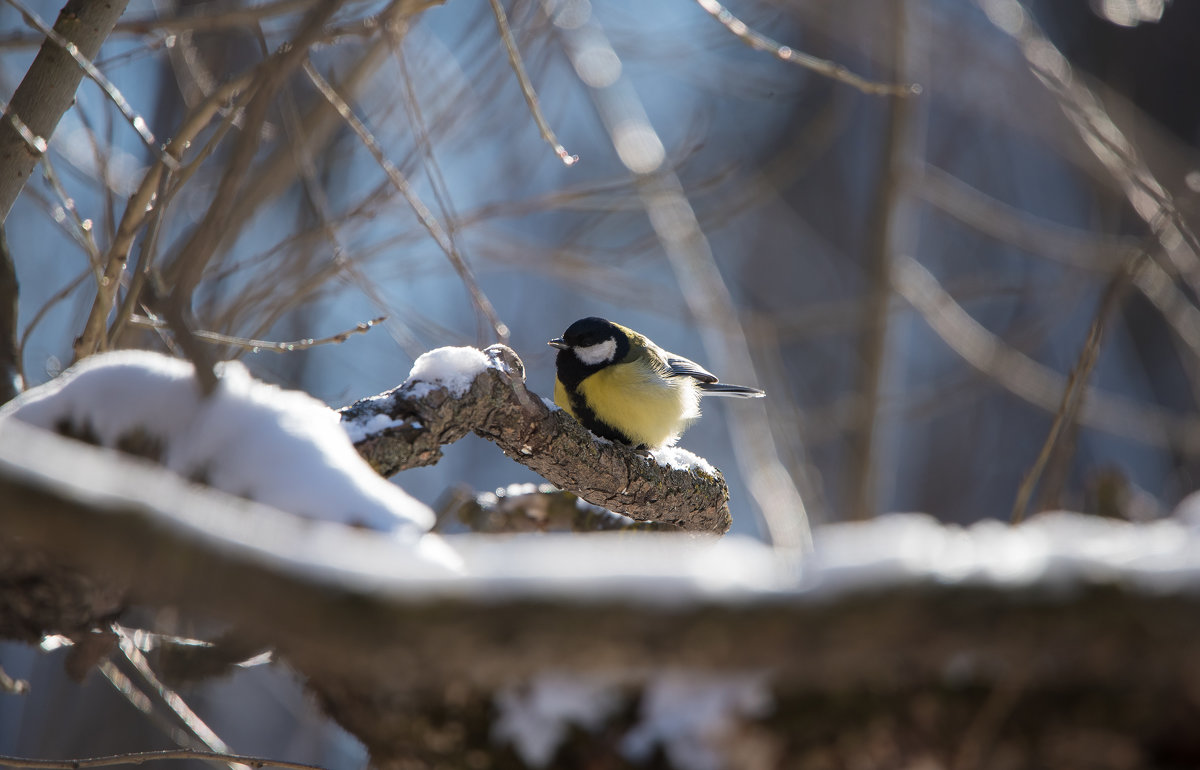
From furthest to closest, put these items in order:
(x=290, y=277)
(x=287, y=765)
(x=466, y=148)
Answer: (x=466, y=148) < (x=290, y=277) < (x=287, y=765)

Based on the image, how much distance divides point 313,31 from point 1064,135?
18.5 ft

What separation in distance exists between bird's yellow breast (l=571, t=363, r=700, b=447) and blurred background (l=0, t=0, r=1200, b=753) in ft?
1.01

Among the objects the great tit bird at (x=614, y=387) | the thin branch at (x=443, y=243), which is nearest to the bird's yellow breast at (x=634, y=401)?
the great tit bird at (x=614, y=387)

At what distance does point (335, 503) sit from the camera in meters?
1.27

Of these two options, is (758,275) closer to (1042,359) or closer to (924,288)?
(1042,359)

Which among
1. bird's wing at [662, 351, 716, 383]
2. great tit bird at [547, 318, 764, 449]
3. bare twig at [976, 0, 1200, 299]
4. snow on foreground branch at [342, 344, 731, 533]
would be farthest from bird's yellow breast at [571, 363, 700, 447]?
bare twig at [976, 0, 1200, 299]

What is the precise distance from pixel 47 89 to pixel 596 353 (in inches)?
87.2

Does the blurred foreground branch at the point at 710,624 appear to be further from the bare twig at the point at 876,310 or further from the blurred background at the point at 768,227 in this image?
the bare twig at the point at 876,310

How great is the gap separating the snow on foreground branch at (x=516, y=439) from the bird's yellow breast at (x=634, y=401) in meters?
0.56

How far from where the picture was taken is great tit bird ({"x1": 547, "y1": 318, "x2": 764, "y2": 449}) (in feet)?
11.7

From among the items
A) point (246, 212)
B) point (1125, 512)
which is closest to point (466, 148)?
point (246, 212)

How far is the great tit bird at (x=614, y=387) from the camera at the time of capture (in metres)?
3.57

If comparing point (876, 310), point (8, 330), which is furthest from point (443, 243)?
point (876, 310)

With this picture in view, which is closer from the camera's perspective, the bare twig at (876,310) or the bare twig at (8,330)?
the bare twig at (8,330)
